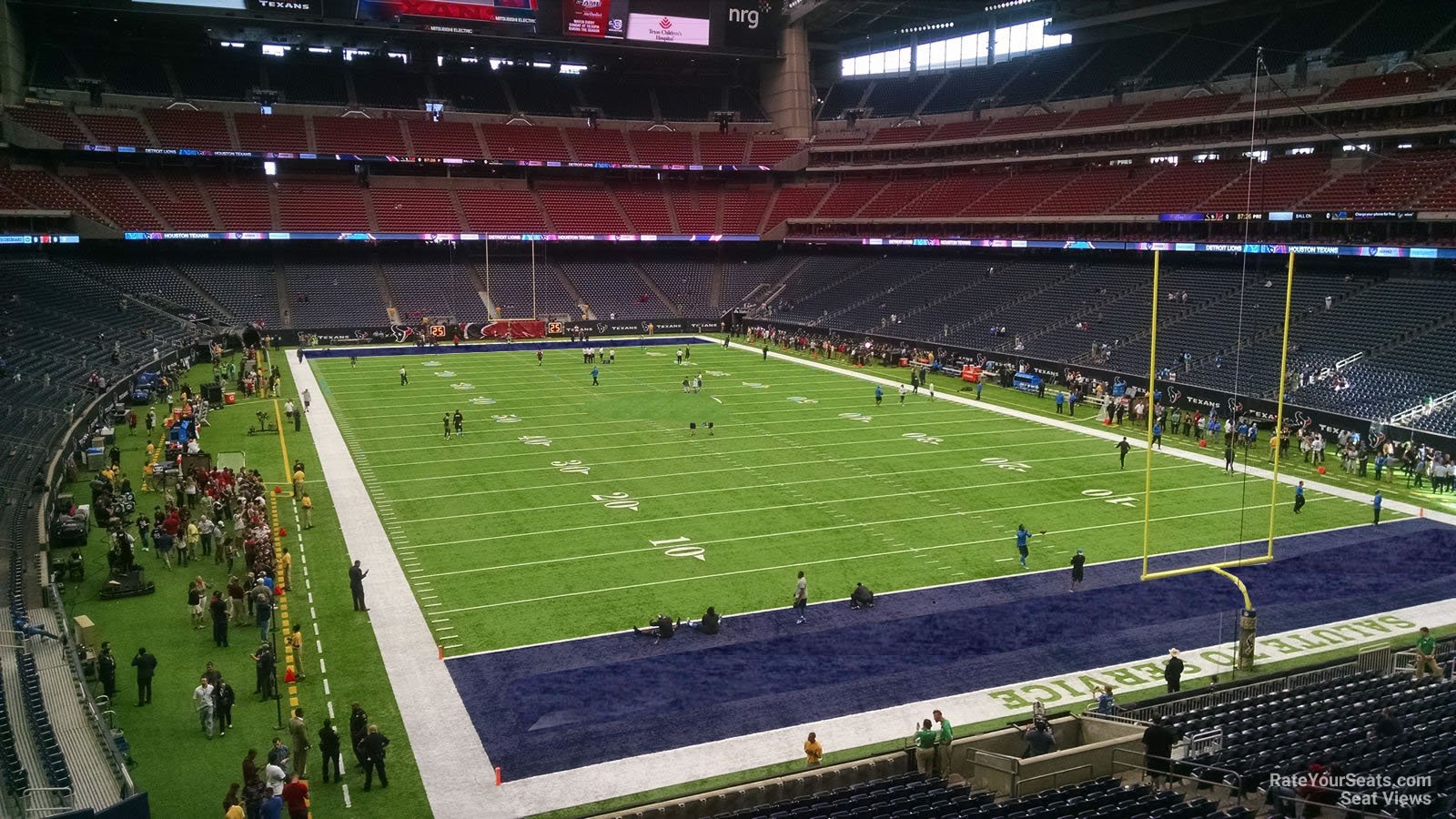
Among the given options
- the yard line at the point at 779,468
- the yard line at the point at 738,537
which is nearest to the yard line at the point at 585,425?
the yard line at the point at 779,468

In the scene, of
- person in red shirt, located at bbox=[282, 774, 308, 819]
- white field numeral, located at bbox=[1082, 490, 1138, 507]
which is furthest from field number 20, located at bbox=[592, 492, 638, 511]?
person in red shirt, located at bbox=[282, 774, 308, 819]

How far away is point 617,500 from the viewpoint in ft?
93.3

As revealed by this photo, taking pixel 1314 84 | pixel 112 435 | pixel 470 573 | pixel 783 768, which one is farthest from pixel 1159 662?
pixel 1314 84

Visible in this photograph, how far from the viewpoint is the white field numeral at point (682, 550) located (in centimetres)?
2400

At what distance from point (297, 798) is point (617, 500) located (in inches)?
618

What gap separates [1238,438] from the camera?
35.9 meters

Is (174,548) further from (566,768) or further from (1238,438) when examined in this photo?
(1238,438)

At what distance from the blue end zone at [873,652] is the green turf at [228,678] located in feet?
5.04

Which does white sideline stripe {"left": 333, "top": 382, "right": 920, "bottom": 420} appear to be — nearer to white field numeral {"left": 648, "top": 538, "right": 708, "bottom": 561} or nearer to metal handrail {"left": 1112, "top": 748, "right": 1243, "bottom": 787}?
white field numeral {"left": 648, "top": 538, "right": 708, "bottom": 561}

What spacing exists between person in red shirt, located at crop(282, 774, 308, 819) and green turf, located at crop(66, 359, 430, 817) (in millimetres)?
594

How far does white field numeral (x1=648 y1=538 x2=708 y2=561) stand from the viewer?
24000mm

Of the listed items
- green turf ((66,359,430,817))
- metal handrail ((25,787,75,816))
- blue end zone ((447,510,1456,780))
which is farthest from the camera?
blue end zone ((447,510,1456,780))

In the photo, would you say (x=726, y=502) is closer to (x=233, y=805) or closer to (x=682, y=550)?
(x=682, y=550)

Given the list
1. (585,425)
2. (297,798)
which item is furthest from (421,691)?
(585,425)
